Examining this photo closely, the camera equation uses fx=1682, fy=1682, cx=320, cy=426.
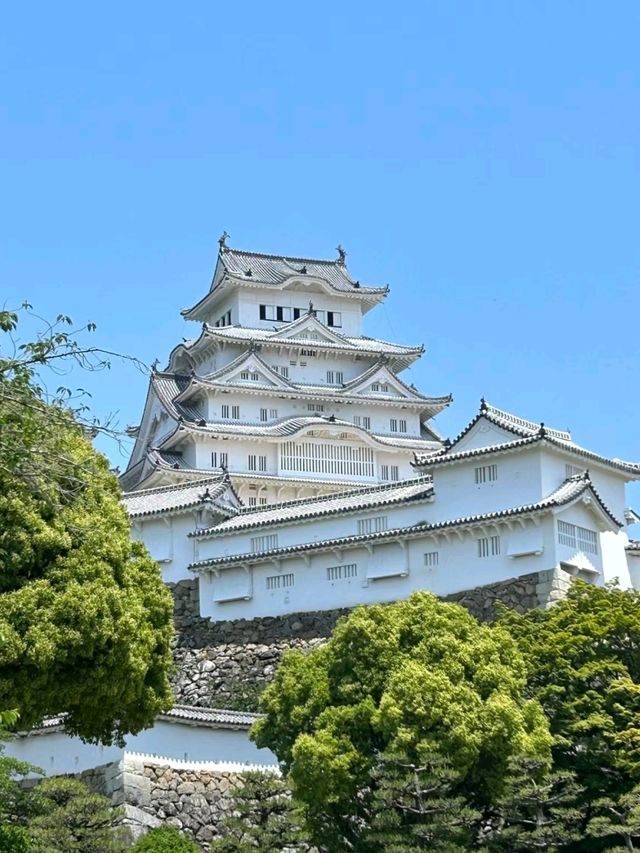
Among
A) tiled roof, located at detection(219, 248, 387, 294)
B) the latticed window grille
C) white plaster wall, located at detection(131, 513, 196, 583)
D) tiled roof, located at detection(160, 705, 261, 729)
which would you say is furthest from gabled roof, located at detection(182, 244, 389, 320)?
tiled roof, located at detection(160, 705, 261, 729)

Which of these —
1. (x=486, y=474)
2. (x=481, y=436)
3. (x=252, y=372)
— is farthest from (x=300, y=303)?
(x=486, y=474)

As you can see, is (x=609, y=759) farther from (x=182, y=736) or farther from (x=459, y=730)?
(x=182, y=736)

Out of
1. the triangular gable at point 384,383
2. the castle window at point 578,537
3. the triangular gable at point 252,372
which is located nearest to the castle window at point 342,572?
the castle window at point 578,537

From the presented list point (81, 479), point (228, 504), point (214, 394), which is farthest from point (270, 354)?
point (81, 479)

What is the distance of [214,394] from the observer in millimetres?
56938

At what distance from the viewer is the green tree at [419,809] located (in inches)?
1045

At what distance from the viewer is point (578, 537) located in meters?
39.6

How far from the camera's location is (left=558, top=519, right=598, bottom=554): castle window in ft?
128

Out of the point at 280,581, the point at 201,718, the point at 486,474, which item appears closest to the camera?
the point at 201,718

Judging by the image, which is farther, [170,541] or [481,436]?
[170,541]

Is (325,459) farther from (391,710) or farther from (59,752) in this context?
(391,710)

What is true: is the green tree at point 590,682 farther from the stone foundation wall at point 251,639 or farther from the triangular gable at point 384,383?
the triangular gable at point 384,383

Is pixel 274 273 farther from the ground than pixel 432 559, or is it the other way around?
pixel 274 273

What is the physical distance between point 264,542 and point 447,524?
5880mm
